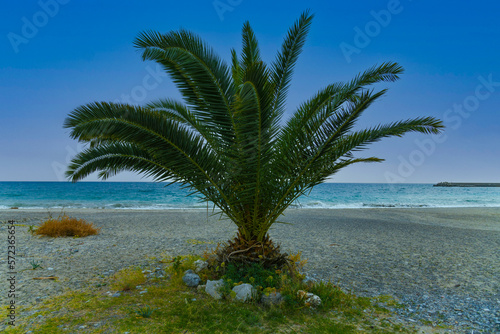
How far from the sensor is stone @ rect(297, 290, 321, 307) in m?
5.01

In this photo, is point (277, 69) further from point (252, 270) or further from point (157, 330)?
point (157, 330)

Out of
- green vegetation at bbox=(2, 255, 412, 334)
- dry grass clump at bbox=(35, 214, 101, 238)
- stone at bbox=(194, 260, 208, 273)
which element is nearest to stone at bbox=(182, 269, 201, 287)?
green vegetation at bbox=(2, 255, 412, 334)

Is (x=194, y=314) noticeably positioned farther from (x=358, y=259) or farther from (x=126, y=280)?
(x=358, y=259)

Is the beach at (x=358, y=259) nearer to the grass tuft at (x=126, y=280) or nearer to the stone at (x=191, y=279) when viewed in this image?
the grass tuft at (x=126, y=280)

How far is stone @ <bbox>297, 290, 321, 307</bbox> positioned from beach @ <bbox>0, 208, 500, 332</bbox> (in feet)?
4.65

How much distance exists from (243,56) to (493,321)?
268 inches

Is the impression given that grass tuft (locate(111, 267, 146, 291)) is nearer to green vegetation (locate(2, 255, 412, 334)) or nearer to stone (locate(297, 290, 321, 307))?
green vegetation (locate(2, 255, 412, 334))

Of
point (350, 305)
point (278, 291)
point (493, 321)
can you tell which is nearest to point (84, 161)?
point (278, 291)

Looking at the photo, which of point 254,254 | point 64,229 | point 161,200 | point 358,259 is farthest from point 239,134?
point 161,200

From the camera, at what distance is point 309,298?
5047mm

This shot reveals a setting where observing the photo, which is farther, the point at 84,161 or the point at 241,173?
the point at 84,161

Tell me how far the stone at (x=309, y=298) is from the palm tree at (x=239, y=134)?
36.5 inches

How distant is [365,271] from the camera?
750 cm

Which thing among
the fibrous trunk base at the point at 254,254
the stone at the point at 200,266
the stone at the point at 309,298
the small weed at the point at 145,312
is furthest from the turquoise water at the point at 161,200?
the small weed at the point at 145,312
